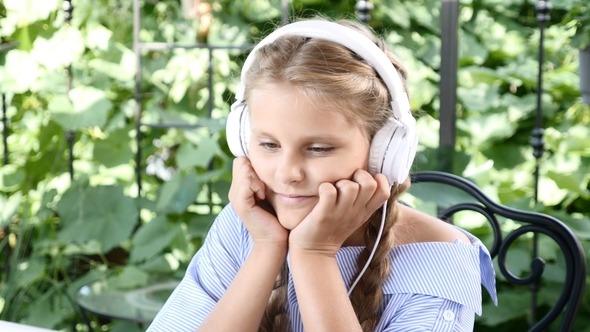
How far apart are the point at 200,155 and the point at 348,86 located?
1243 millimetres

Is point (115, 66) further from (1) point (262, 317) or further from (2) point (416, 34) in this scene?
(1) point (262, 317)

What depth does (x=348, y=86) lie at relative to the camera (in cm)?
101

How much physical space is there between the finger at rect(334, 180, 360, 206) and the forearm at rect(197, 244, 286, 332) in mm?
139

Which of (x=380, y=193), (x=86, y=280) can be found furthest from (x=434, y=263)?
(x=86, y=280)

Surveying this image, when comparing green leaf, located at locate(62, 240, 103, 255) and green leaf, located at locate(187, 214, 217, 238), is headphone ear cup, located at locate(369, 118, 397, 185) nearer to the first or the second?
green leaf, located at locate(187, 214, 217, 238)

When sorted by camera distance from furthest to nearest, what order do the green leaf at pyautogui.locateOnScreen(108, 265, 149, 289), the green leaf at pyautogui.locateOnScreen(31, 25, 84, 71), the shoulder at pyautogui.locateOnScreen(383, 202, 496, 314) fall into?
the green leaf at pyautogui.locateOnScreen(31, 25, 84, 71), the green leaf at pyautogui.locateOnScreen(108, 265, 149, 289), the shoulder at pyautogui.locateOnScreen(383, 202, 496, 314)

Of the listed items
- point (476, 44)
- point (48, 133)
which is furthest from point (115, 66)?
point (476, 44)

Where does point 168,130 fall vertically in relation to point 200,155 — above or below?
below

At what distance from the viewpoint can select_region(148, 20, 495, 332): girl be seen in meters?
1.00

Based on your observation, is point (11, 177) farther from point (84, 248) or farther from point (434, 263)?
point (434, 263)

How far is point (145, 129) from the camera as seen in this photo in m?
2.87

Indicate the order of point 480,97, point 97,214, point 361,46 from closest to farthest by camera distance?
1. point 361,46
2. point 97,214
3. point 480,97

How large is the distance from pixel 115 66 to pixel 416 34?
126 centimetres

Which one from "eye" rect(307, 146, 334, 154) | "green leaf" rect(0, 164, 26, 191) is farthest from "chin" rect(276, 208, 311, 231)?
"green leaf" rect(0, 164, 26, 191)
